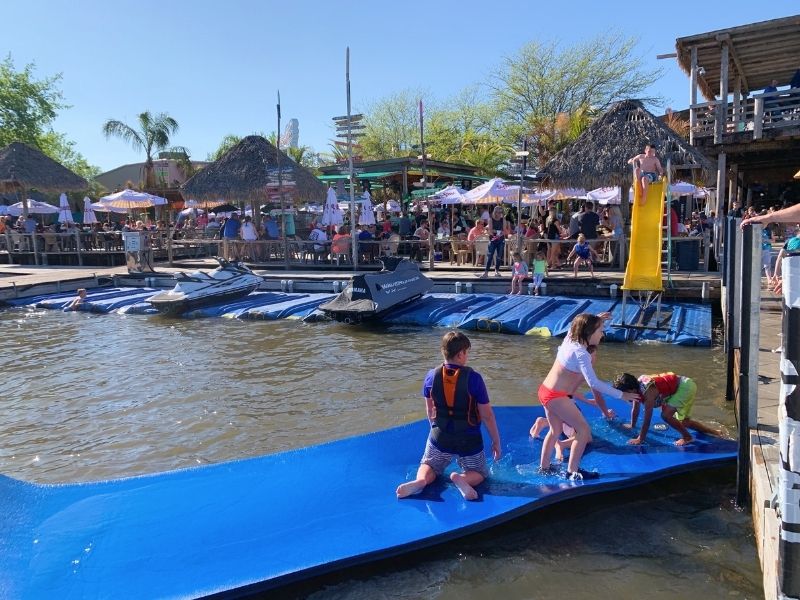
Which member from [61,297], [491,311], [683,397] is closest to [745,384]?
[683,397]

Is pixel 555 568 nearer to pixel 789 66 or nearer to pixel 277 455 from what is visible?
pixel 277 455

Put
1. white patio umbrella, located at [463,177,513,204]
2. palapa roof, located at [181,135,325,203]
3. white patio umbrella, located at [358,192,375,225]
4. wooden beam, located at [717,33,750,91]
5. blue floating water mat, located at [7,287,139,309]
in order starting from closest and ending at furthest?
wooden beam, located at [717,33,750,91] < blue floating water mat, located at [7,287,139,309] < white patio umbrella, located at [463,177,513,204] < palapa roof, located at [181,135,325,203] < white patio umbrella, located at [358,192,375,225]

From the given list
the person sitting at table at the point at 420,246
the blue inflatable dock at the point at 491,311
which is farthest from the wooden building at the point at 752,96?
the person sitting at table at the point at 420,246

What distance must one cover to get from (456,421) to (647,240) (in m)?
6.78

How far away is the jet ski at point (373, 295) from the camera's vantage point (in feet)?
41.1

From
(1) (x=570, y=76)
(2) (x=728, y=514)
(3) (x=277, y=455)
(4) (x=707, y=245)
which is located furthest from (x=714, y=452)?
(1) (x=570, y=76)

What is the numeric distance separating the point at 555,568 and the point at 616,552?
0.51 meters

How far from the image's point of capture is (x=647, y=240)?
10.1m

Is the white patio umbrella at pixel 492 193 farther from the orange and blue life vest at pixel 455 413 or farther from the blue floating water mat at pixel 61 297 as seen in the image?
the orange and blue life vest at pixel 455 413

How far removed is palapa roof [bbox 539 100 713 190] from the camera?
14.3 meters

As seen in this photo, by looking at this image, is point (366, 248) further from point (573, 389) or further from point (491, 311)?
point (573, 389)

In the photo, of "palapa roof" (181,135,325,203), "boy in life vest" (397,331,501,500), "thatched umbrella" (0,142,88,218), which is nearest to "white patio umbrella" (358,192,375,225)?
"palapa roof" (181,135,325,203)

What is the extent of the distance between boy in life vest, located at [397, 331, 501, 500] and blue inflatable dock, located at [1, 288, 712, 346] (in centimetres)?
680

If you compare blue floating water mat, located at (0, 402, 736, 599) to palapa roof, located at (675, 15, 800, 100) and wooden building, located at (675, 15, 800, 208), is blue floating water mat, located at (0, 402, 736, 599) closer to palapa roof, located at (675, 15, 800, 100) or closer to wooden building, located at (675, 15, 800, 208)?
wooden building, located at (675, 15, 800, 208)
